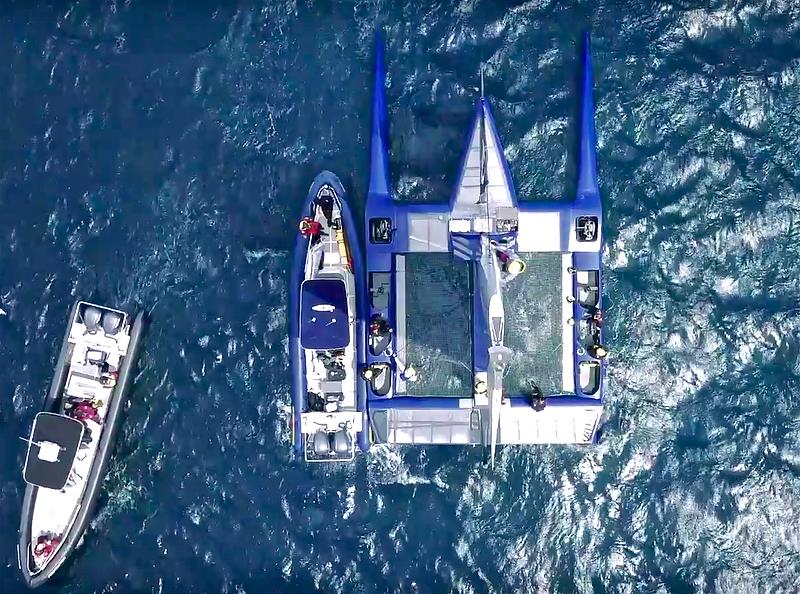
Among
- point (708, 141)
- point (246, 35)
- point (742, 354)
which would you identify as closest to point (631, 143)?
point (708, 141)

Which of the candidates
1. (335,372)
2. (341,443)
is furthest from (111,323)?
(341,443)

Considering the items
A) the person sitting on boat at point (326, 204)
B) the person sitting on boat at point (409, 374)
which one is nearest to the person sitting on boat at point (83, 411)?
the person sitting on boat at point (326, 204)

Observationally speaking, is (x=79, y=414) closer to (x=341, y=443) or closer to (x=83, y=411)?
(x=83, y=411)

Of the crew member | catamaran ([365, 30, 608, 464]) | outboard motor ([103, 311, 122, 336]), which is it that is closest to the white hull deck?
catamaran ([365, 30, 608, 464])

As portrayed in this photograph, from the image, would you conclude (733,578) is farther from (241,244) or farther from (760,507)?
(241,244)

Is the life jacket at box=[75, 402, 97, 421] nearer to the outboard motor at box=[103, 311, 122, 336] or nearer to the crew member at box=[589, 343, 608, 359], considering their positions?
the outboard motor at box=[103, 311, 122, 336]

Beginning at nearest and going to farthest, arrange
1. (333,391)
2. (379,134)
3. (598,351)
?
(598,351) → (333,391) → (379,134)
